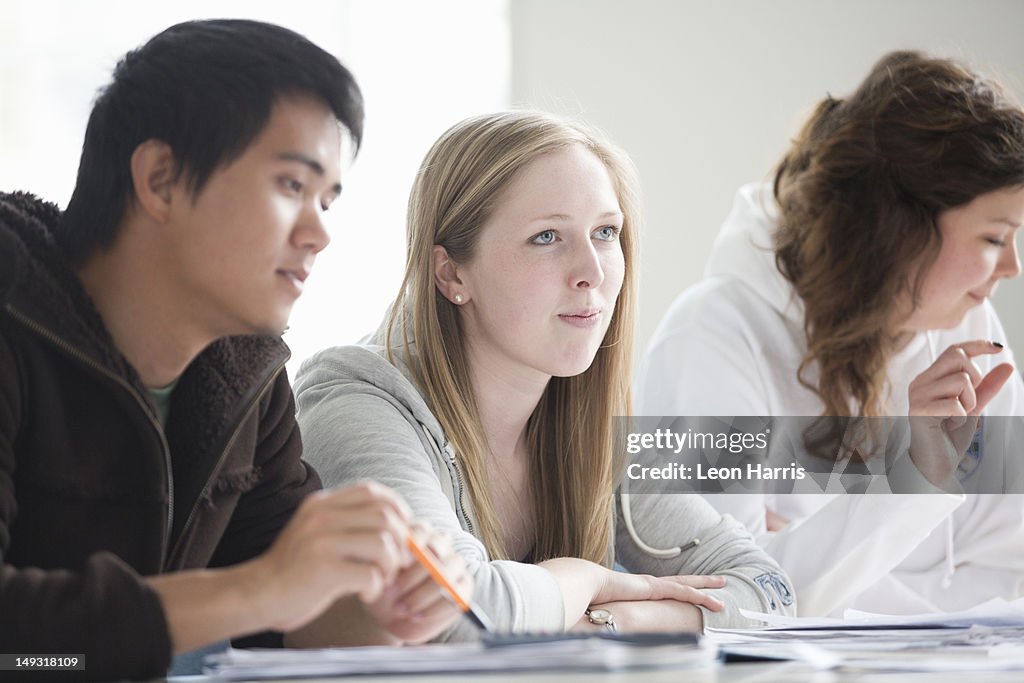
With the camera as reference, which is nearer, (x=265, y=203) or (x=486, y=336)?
(x=265, y=203)

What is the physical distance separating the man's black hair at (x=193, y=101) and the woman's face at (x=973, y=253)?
1.33 metres

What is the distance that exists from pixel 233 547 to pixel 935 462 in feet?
3.86

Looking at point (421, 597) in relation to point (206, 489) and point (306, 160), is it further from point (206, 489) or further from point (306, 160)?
point (306, 160)

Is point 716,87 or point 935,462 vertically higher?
point 716,87

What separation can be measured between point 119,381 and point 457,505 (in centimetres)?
56

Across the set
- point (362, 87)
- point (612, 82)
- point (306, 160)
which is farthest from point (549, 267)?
point (612, 82)

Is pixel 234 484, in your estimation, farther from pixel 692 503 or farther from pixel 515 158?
pixel 692 503

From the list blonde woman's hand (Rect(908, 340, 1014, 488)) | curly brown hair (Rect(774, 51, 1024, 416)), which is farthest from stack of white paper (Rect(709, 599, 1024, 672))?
curly brown hair (Rect(774, 51, 1024, 416))

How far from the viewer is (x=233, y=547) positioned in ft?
3.68

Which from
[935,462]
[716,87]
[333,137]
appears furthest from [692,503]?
[716,87]

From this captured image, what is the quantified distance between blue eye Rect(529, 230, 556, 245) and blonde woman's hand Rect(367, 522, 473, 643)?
63cm

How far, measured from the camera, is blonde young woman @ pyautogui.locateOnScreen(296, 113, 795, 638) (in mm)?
1347

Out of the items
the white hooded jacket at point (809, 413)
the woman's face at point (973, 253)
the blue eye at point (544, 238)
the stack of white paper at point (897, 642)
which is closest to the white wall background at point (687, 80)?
the white hooded jacket at point (809, 413)

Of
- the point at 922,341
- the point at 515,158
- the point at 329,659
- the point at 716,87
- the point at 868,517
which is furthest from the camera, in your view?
the point at 716,87
